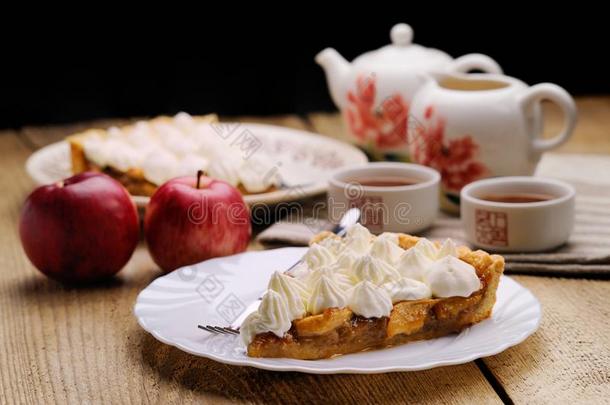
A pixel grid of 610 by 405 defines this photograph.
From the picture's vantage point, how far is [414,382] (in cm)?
111

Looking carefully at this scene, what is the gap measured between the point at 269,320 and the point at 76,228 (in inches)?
17.2

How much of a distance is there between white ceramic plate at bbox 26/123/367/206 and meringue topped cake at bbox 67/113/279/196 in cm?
4

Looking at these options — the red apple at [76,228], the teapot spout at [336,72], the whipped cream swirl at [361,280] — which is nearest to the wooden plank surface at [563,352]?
the whipped cream swirl at [361,280]

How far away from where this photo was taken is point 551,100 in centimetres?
171

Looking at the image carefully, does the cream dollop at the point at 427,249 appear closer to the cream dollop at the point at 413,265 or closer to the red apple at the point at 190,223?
the cream dollop at the point at 413,265

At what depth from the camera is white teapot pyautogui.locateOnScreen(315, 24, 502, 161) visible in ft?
6.47

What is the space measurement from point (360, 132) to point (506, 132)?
420mm

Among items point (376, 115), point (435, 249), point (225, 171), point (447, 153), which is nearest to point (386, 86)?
point (376, 115)

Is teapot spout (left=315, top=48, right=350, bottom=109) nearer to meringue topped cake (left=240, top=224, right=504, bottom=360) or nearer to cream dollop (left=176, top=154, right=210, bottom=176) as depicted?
cream dollop (left=176, top=154, right=210, bottom=176)

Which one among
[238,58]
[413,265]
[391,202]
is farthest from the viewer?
[238,58]

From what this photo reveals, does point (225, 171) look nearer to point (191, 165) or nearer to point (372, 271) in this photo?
point (191, 165)

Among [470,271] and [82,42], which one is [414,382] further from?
[82,42]

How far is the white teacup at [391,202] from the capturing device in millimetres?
1602

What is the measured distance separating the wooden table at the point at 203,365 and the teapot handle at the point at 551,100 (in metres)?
0.33
